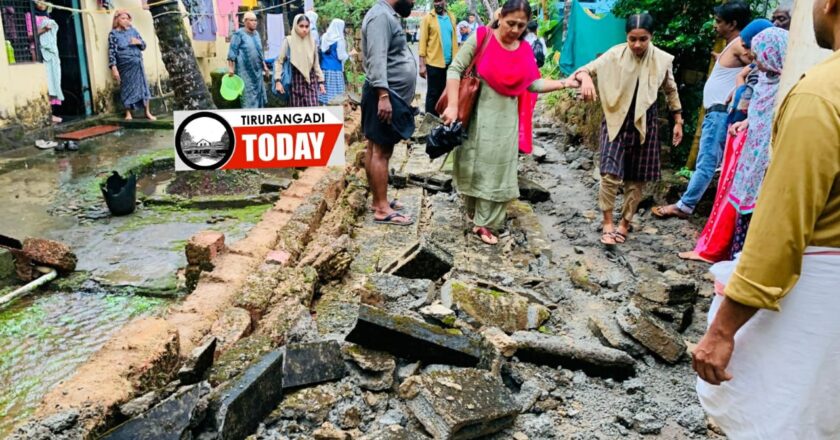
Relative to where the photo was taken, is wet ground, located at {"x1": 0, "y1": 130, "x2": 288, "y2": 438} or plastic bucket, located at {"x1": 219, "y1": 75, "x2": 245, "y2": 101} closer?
wet ground, located at {"x1": 0, "y1": 130, "x2": 288, "y2": 438}

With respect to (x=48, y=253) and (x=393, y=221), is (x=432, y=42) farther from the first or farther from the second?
(x=48, y=253)

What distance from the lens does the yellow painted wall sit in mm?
7965

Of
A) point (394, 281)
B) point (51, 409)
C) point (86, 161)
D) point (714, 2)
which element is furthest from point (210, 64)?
point (51, 409)

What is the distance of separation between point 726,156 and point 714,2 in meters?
2.55

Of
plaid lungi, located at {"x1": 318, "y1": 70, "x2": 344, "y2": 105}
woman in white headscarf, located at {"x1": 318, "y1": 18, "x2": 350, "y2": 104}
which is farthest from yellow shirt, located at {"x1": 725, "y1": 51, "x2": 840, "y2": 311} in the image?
plaid lungi, located at {"x1": 318, "y1": 70, "x2": 344, "y2": 105}

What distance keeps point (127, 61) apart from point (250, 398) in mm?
9437

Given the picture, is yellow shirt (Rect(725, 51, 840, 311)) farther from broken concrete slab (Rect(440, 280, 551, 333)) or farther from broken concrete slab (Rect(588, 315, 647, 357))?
broken concrete slab (Rect(440, 280, 551, 333))

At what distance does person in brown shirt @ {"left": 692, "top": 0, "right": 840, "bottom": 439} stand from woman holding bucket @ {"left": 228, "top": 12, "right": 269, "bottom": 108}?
24.8 feet

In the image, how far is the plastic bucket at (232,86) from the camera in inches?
317

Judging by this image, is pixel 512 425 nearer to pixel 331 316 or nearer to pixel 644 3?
pixel 331 316

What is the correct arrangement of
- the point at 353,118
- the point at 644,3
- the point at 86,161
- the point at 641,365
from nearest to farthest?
the point at 641,365 < the point at 644,3 < the point at 86,161 < the point at 353,118

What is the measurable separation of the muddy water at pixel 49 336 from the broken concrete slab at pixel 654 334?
2731mm

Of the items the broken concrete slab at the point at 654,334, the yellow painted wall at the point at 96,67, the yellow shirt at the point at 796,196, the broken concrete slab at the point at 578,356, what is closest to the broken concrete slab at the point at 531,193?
the broken concrete slab at the point at 654,334

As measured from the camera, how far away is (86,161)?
758 cm
